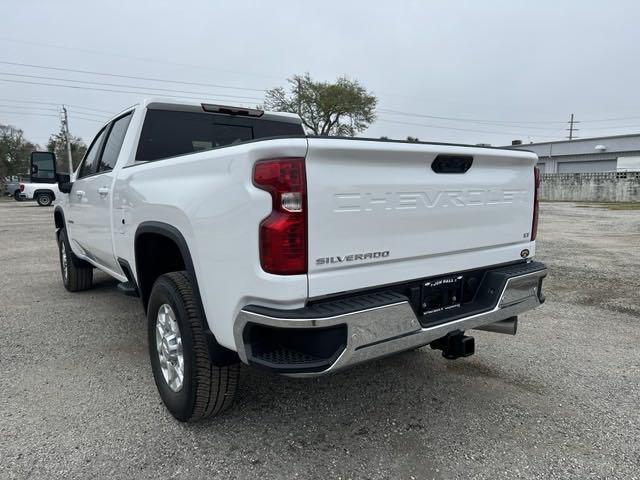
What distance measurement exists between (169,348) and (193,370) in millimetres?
373

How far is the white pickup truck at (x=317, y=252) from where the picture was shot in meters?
1.99

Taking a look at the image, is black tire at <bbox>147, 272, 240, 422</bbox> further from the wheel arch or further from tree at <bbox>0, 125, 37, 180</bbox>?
tree at <bbox>0, 125, 37, 180</bbox>

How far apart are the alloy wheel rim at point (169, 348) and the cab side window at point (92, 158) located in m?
2.32

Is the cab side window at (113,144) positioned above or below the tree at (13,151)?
below

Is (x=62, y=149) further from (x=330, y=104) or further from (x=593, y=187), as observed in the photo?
(x=593, y=187)

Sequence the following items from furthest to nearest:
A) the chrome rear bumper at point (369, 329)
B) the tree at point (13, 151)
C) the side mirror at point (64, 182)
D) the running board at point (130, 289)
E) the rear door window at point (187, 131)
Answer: the tree at point (13, 151)
the side mirror at point (64, 182)
the rear door window at point (187, 131)
the running board at point (130, 289)
the chrome rear bumper at point (369, 329)

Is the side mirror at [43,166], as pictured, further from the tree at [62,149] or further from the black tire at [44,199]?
the tree at [62,149]

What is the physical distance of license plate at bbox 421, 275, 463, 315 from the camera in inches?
98.1

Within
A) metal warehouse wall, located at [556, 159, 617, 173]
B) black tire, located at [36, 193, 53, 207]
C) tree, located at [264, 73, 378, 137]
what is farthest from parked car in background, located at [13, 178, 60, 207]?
metal warehouse wall, located at [556, 159, 617, 173]

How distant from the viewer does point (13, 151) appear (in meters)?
49.7

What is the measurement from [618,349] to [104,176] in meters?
4.56

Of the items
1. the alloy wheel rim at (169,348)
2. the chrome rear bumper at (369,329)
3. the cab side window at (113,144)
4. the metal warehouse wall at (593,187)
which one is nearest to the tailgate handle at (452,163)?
the chrome rear bumper at (369,329)

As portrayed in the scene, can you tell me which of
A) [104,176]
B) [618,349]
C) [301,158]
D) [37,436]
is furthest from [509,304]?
[104,176]

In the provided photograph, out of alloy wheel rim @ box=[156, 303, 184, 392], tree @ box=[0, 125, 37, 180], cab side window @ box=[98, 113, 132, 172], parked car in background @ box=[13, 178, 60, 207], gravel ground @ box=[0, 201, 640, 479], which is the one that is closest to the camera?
gravel ground @ box=[0, 201, 640, 479]
